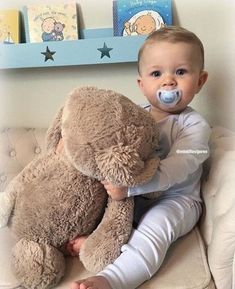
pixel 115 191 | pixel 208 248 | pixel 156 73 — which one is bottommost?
pixel 208 248

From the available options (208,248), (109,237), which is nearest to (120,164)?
(109,237)

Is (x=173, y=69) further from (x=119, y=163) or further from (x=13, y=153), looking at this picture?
(x=13, y=153)

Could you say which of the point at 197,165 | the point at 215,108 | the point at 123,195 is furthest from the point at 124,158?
the point at 215,108

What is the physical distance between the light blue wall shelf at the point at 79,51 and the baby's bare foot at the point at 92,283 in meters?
0.50

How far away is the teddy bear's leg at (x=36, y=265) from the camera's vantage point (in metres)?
0.65

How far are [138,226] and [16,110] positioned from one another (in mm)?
471

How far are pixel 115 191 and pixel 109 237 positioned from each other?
0.07 metres

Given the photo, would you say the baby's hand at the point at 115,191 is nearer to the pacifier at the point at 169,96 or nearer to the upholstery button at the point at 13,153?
the pacifier at the point at 169,96

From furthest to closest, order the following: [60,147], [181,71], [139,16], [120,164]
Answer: [139,16], [181,71], [60,147], [120,164]

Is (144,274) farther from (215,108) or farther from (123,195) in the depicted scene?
(215,108)

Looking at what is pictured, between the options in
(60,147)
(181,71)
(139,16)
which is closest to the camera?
(60,147)

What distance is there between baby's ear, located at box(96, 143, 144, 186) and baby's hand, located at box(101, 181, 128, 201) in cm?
4

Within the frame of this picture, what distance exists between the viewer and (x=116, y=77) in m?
1.00

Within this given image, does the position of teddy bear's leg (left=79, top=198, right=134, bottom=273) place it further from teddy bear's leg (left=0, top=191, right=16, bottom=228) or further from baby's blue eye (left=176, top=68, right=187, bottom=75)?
baby's blue eye (left=176, top=68, right=187, bottom=75)
